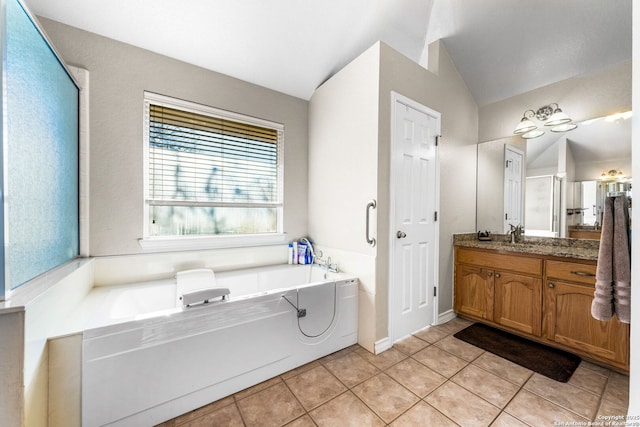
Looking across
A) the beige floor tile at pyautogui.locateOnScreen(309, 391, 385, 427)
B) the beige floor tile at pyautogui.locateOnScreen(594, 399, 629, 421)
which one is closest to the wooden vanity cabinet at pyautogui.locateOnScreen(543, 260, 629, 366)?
the beige floor tile at pyautogui.locateOnScreen(594, 399, 629, 421)

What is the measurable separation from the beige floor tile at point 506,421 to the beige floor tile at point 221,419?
1.38 meters

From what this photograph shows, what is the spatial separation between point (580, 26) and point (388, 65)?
1.69 metres

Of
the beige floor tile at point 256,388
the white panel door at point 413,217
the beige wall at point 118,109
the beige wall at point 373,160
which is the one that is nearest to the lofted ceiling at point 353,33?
the beige wall at point 118,109

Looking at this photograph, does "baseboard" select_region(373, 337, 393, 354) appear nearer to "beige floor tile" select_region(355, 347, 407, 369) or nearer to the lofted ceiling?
"beige floor tile" select_region(355, 347, 407, 369)

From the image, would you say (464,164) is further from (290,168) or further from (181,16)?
(181,16)

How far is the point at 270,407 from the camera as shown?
4.63 ft

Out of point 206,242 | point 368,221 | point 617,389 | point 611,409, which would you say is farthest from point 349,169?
point 617,389

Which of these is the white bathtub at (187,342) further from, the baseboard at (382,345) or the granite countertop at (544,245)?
the granite countertop at (544,245)

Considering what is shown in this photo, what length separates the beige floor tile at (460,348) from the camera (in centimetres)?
193

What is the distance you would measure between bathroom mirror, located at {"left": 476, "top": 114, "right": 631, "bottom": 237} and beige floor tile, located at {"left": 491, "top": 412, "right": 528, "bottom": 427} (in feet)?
5.79

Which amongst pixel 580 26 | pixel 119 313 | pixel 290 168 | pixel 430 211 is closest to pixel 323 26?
pixel 290 168

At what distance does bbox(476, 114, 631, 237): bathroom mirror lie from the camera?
2.00 m

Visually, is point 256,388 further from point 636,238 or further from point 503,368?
point 636,238

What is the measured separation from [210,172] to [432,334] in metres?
2.57
